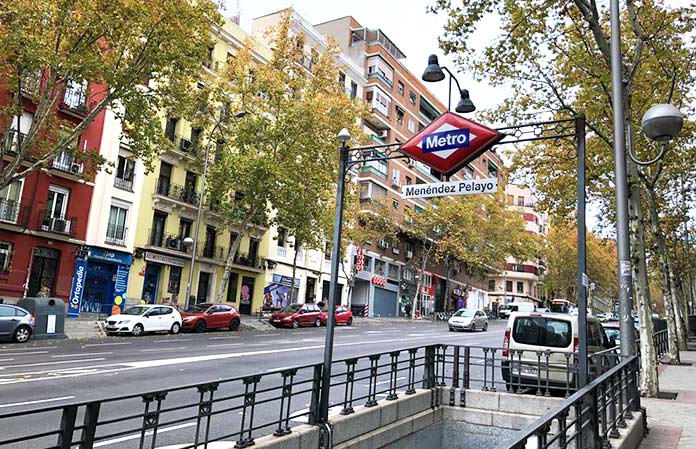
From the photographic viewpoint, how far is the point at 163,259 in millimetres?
31531

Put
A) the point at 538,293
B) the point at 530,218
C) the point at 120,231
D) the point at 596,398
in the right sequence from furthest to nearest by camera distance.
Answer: the point at 538,293
the point at 530,218
the point at 120,231
the point at 596,398

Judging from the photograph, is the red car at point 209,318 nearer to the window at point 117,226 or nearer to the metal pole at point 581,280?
the window at point 117,226

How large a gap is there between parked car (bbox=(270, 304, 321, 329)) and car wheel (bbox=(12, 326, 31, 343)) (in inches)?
544

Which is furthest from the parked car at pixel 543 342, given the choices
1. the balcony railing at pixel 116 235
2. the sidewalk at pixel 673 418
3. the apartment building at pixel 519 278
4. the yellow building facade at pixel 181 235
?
the apartment building at pixel 519 278

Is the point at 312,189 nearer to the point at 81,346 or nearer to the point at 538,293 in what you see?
the point at 81,346

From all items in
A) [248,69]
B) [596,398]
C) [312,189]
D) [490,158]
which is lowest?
[596,398]

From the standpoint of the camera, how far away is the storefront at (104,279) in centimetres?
2811

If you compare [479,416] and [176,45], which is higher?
[176,45]

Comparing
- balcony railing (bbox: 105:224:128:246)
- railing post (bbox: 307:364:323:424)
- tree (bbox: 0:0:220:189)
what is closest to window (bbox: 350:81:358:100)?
balcony railing (bbox: 105:224:128:246)

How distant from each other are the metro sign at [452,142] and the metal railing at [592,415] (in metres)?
3.19

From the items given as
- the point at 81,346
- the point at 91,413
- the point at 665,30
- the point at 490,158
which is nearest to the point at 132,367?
the point at 81,346

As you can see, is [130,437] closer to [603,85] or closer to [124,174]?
[603,85]

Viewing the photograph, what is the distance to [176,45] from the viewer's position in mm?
19062

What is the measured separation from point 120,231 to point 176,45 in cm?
1370
